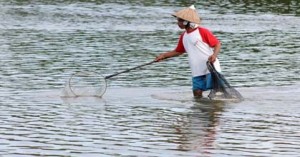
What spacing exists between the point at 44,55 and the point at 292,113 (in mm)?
10607

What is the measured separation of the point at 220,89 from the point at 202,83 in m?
0.31

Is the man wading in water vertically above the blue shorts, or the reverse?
the man wading in water

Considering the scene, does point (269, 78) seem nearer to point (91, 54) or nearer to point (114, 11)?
point (91, 54)

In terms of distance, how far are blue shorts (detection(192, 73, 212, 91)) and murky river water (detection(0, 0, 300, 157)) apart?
259mm

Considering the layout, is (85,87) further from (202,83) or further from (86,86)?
(202,83)

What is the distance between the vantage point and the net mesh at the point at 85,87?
1602 cm

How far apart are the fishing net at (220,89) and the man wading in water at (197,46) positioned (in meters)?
0.07

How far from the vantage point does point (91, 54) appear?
79.7ft

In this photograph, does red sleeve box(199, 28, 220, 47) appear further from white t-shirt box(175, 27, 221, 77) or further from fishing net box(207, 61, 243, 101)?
fishing net box(207, 61, 243, 101)

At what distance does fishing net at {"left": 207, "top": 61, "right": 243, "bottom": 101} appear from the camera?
15273 mm

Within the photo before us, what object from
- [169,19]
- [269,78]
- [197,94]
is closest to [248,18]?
[169,19]

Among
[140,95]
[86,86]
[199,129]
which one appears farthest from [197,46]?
[199,129]

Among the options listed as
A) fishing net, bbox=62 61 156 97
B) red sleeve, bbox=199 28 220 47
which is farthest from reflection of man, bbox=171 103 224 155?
fishing net, bbox=62 61 156 97

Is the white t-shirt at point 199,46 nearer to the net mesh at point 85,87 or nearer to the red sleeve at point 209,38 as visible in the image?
the red sleeve at point 209,38
